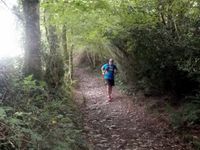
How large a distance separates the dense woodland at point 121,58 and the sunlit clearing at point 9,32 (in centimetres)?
29

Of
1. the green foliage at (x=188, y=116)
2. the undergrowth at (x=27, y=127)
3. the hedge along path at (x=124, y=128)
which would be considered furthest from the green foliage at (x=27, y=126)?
the green foliage at (x=188, y=116)

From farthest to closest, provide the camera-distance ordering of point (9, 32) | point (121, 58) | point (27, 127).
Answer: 1. point (121, 58)
2. point (9, 32)
3. point (27, 127)

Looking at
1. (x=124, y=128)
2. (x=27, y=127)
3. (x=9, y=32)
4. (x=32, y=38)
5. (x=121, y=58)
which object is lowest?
(x=124, y=128)

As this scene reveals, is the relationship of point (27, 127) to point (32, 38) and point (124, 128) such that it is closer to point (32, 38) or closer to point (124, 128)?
point (32, 38)

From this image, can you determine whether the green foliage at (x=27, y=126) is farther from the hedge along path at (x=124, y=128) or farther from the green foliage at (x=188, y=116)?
the green foliage at (x=188, y=116)

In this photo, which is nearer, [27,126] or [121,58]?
[27,126]

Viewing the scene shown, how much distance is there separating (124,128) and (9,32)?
474cm

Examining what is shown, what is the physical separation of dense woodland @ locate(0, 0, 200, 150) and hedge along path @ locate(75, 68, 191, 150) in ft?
1.75

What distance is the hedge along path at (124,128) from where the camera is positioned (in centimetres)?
779

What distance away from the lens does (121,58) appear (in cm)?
1457

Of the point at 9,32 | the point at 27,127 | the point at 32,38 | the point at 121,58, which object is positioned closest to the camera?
the point at 27,127

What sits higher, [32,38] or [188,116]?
[32,38]

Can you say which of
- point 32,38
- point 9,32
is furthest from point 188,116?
point 9,32

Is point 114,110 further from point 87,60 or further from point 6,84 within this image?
point 87,60
